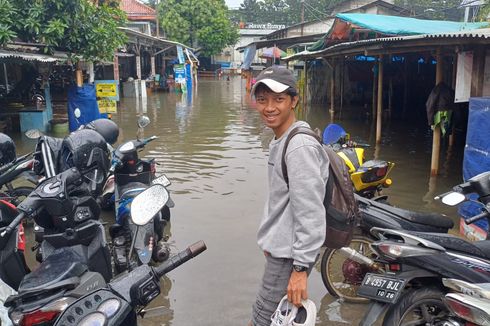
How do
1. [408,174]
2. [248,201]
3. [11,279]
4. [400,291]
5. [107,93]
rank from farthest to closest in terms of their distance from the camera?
[107,93] → [408,174] → [248,201] → [11,279] → [400,291]

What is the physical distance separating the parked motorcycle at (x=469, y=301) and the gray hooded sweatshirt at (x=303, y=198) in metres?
0.89

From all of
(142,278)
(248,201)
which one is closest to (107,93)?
(248,201)

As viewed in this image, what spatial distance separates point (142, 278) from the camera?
196 centimetres

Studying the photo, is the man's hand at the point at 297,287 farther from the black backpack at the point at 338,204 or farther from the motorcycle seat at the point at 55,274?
the motorcycle seat at the point at 55,274

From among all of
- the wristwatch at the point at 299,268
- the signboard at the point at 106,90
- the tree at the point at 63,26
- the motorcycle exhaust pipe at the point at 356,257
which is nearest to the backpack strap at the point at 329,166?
the wristwatch at the point at 299,268

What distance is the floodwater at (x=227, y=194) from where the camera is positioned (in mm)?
3627

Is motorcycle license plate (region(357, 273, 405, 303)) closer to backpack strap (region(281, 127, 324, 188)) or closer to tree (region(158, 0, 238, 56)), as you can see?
backpack strap (region(281, 127, 324, 188))

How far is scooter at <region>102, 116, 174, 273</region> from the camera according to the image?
3.72m

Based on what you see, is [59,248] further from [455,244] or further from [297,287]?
[455,244]

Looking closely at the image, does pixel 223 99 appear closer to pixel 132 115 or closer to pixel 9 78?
pixel 132 115

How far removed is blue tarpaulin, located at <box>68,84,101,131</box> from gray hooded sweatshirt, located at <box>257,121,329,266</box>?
1059cm

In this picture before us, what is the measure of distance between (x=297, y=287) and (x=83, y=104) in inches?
427

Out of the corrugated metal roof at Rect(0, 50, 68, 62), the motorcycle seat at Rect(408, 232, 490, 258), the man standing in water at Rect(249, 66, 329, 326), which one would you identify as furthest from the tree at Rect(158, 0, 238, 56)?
the man standing in water at Rect(249, 66, 329, 326)

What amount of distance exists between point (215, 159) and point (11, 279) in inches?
234
